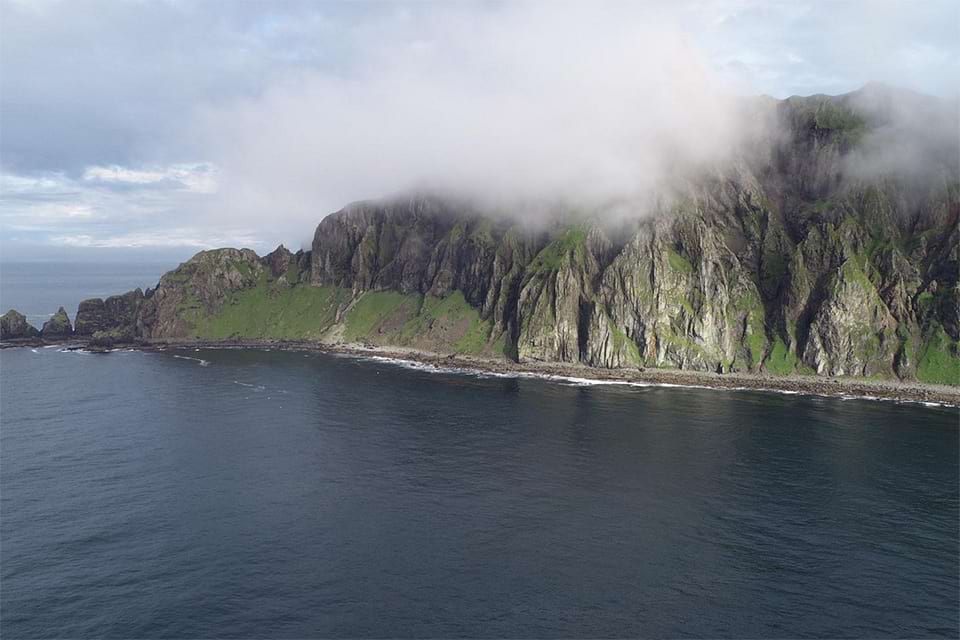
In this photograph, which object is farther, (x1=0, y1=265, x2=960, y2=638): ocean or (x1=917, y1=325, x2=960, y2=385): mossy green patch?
(x1=917, y1=325, x2=960, y2=385): mossy green patch

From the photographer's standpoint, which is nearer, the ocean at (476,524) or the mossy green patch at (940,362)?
the ocean at (476,524)

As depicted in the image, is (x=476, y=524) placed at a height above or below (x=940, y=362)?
below

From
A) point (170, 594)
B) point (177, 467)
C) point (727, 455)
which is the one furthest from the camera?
point (727, 455)

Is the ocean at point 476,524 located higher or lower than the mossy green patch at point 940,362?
lower

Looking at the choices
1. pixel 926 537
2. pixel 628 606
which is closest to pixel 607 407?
pixel 926 537

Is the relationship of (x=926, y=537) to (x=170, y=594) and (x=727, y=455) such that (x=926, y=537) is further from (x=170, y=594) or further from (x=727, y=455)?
(x=170, y=594)

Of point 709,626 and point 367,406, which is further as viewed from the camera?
point 367,406

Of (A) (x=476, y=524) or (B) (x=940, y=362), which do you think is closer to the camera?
(A) (x=476, y=524)

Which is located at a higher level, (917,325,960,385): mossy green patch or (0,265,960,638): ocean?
(917,325,960,385): mossy green patch
